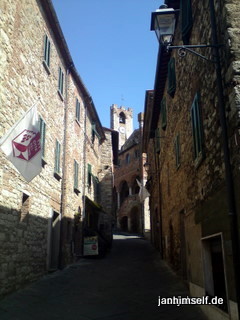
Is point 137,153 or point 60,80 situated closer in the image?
point 60,80

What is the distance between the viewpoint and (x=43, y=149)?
32.8 feet

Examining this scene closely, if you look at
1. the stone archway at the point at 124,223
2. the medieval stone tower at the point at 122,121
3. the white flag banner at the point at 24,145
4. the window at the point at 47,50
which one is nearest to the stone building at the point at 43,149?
the window at the point at 47,50

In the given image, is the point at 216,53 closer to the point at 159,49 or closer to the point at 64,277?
the point at 159,49

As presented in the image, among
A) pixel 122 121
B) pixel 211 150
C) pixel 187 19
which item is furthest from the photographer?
pixel 122 121

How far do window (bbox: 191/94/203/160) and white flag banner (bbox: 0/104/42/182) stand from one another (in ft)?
10.4

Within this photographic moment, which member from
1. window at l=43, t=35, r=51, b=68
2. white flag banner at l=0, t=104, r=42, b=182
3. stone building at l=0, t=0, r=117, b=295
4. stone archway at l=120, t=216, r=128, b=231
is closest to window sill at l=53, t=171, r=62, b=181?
stone building at l=0, t=0, r=117, b=295

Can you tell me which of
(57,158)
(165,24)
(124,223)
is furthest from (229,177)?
(124,223)

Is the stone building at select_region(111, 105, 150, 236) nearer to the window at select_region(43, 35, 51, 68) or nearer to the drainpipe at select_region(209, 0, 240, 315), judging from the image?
the window at select_region(43, 35, 51, 68)

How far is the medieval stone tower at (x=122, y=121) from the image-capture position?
209 feet

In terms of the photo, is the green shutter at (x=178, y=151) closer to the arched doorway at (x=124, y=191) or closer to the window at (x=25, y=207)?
the window at (x=25, y=207)

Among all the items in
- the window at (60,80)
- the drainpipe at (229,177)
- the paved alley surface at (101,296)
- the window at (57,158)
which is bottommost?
the paved alley surface at (101,296)

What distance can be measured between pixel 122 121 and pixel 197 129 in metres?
60.1

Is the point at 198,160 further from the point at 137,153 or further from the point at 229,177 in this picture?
the point at 137,153

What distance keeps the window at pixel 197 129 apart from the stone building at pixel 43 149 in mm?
3996
